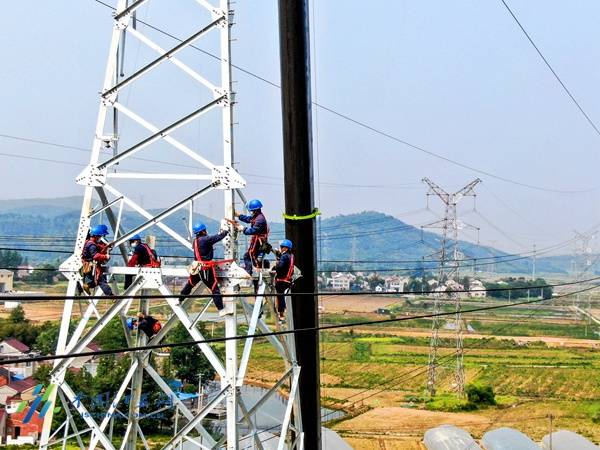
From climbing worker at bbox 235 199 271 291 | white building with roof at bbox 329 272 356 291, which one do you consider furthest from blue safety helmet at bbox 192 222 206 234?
white building with roof at bbox 329 272 356 291

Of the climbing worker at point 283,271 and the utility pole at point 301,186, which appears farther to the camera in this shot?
the utility pole at point 301,186

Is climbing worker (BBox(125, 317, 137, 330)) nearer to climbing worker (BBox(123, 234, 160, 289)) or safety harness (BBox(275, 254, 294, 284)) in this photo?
climbing worker (BBox(123, 234, 160, 289))

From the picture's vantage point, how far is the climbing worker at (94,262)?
10406mm

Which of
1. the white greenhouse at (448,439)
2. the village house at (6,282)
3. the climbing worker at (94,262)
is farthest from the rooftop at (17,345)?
the climbing worker at (94,262)

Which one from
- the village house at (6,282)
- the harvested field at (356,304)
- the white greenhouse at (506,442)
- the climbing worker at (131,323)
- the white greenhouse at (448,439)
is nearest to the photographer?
the climbing worker at (131,323)

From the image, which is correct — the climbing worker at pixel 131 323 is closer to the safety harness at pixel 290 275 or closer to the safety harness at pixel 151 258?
the safety harness at pixel 151 258

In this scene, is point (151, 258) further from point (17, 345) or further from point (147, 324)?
point (17, 345)

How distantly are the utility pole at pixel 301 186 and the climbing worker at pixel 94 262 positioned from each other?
2.96 m

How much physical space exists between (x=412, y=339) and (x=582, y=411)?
163 ft

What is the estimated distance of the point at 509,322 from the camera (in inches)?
6038

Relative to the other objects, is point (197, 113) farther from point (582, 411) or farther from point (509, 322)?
point (509, 322)

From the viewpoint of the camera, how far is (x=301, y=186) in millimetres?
11641

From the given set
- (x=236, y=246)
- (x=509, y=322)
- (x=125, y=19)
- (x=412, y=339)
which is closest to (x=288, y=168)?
(x=236, y=246)

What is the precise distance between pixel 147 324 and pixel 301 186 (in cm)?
325
